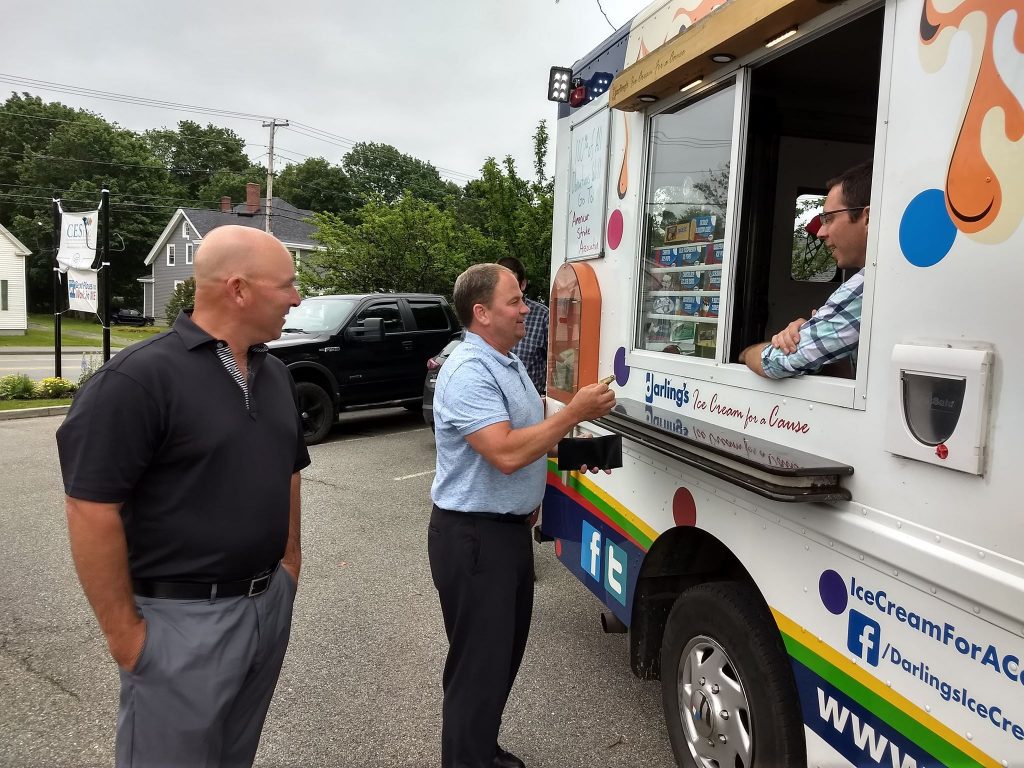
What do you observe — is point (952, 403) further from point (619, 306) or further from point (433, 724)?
point (433, 724)

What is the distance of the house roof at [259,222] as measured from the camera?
41.7 meters

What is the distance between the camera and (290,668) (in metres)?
3.60

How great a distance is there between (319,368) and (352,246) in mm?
7672

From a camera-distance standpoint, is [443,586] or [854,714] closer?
[854,714]

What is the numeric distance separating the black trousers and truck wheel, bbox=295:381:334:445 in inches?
267

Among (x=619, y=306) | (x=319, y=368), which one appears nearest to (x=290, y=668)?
(x=619, y=306)

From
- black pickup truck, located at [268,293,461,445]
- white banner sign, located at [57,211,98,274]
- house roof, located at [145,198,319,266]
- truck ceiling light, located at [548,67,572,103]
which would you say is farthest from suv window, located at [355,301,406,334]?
house roof, located at [145,198,319,266]

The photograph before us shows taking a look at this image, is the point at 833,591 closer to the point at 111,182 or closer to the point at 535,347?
the point at 535,347

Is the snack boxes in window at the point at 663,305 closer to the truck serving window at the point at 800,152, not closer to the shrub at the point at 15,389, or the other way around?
the truck serving window at the point at 800,152

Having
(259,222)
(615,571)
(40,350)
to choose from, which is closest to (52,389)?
(615,571)

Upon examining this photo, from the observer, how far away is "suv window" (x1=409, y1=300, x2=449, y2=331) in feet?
34.0

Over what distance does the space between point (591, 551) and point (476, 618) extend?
0.94 meters

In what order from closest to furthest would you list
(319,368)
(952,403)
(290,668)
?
(952,403) < (290,668) < (319,368)

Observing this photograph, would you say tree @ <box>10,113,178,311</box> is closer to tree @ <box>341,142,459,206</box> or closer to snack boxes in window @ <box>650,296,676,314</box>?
tree @ <box>341,142,459,206</box>
